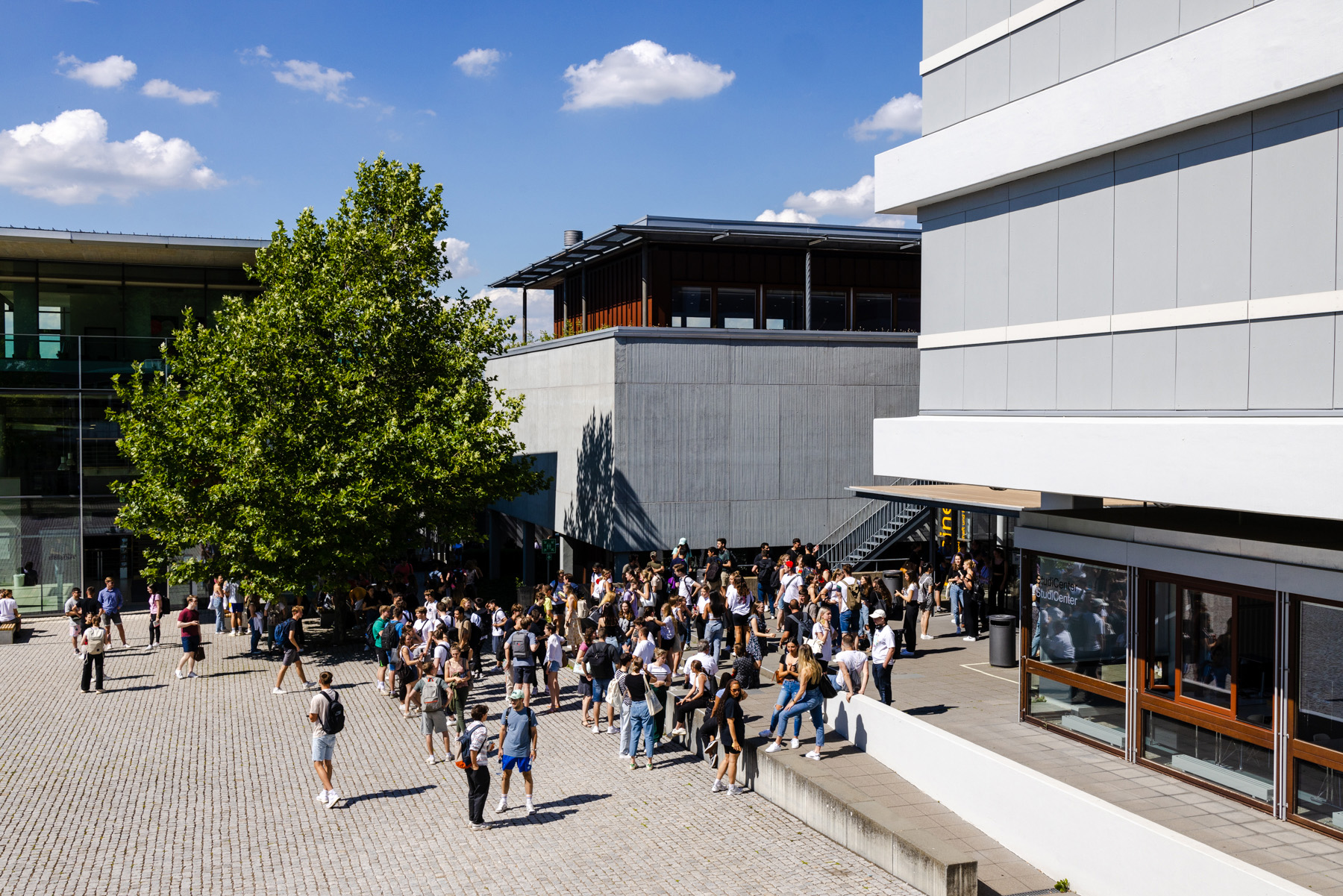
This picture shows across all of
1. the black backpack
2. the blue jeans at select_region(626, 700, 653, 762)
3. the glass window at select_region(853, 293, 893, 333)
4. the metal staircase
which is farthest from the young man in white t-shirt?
the glass window at select_region(853, 293, 893, 333)

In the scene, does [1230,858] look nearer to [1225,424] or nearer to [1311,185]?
[1225,424]

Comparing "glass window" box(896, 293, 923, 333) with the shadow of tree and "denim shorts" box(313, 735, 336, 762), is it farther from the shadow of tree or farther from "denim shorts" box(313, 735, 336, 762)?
"denim shorts" box(313, 735, 336, 762)

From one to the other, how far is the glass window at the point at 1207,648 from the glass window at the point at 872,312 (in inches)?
877

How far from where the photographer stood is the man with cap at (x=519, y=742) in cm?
1380

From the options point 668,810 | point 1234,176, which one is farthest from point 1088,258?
point 668,810

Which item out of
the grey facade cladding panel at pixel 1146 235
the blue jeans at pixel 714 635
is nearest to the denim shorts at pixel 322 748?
the blue jeans at pixel 714 635

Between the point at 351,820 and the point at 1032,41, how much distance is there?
45.1ft

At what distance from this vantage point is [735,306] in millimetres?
33438

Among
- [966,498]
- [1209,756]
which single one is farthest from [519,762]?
[966,498]

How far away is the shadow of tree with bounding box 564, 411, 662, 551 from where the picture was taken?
1142 inches

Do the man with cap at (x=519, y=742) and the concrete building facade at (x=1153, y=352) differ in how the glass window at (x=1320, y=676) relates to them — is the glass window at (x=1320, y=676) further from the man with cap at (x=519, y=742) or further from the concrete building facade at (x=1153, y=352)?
the man with cap at (x=519, y=742)

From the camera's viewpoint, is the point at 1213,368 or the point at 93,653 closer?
the point at 1213,368

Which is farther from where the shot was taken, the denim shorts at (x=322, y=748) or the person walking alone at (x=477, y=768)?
the denim shorts at (x=322, y=748)

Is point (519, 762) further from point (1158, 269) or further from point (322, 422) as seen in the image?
point (322, 422)
